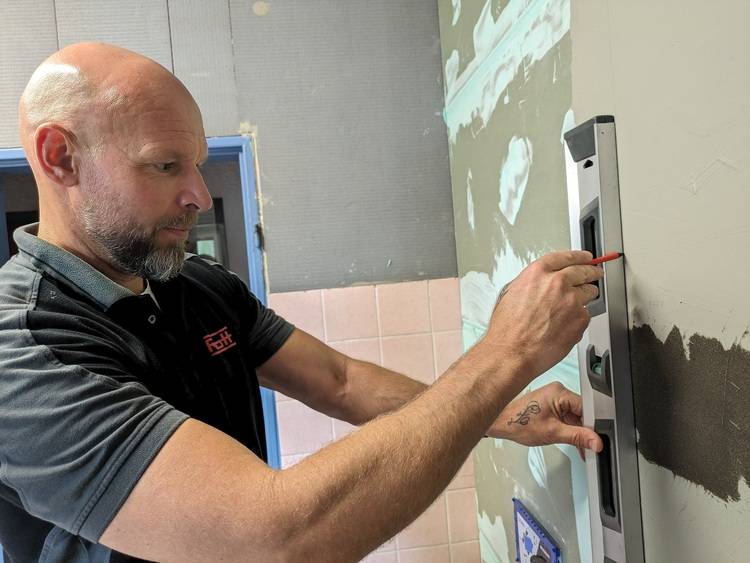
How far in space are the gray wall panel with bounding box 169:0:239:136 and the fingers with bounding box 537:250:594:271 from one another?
1472mm

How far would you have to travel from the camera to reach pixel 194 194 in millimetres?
941

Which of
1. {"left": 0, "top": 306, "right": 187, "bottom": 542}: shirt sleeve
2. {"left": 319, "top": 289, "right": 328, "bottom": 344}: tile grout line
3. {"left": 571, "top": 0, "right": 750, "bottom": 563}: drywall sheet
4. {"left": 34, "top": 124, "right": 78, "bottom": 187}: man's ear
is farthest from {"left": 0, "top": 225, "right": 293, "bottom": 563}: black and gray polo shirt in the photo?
{"left": 319, "top": 289, "right": 328, "bottom": 344}: tile grout line

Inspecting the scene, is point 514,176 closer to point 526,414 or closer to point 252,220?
point 526,414

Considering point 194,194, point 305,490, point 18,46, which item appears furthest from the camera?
point 18,46

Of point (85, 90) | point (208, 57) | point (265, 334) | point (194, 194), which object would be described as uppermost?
point (208, 57)

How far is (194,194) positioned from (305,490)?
1.84ft

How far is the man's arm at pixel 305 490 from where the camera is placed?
0.61 metres

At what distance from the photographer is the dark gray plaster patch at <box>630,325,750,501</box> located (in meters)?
0.60

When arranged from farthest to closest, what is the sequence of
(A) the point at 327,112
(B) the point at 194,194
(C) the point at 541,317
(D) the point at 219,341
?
1. (A) the point at 327,112
2. (D) the point at 219,341
3. (B) the point at 194,194
4. (C) the point at 541,317

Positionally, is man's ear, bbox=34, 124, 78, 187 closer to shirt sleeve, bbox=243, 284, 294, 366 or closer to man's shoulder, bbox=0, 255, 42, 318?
man's shoulder, bbox=0, 255, 42, 318

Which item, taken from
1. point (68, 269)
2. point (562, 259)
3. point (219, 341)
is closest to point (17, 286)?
point (68, 269)

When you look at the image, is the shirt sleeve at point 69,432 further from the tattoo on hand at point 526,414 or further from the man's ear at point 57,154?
the tattoo on hand at point 526,414

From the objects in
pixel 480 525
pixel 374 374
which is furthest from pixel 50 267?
pixel 480 525

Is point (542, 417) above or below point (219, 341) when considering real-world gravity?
below
